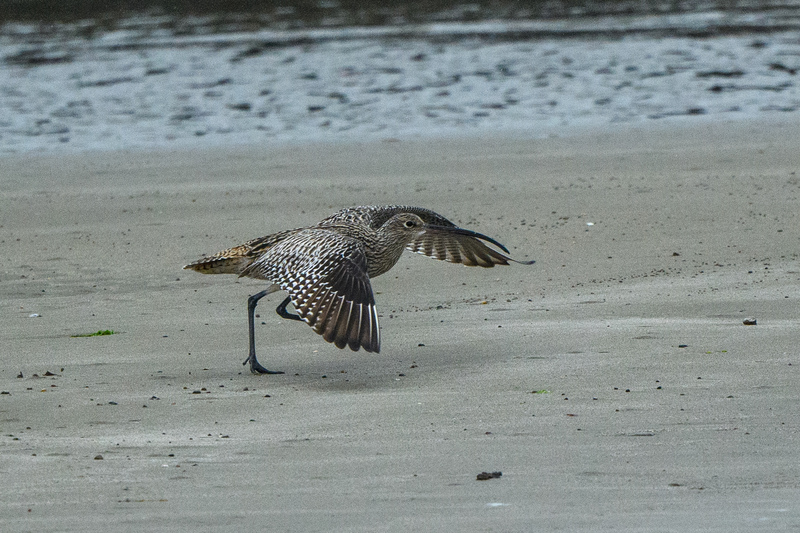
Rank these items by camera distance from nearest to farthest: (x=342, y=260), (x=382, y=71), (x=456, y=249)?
1. (x=342, y=260)
2. (x=456, y=249)
3. (x=382, y=71)

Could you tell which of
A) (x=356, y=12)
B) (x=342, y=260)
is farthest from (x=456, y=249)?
(x=356, y=12)

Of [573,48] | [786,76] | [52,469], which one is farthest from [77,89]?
[52,469]

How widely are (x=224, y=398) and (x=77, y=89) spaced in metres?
14.5

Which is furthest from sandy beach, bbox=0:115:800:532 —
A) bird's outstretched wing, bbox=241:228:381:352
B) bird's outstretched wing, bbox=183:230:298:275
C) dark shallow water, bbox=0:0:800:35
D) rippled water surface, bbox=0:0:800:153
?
dark shallow water, bbox=0:0:800:35

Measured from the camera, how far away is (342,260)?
636 cm

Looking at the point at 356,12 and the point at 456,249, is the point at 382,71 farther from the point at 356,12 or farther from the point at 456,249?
the point at 456,249

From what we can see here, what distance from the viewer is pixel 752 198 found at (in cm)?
1095

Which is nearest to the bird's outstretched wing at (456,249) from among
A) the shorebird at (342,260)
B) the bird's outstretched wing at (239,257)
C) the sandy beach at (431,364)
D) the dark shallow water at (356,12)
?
the shorebird at (342,260)

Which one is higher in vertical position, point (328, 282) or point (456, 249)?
point (328, 282)

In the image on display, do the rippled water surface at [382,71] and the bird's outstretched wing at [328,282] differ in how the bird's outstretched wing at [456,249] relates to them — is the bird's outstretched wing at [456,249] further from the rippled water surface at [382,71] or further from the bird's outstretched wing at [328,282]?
the rippled water surface at [382,71]

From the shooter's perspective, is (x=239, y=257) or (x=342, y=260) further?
(x=239, y=257)

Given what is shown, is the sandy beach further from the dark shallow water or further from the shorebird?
the dark shallow water

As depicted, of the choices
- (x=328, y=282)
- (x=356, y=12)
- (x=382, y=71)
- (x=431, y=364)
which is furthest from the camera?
(x=356, y=12)

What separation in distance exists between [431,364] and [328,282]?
71 centimetres
